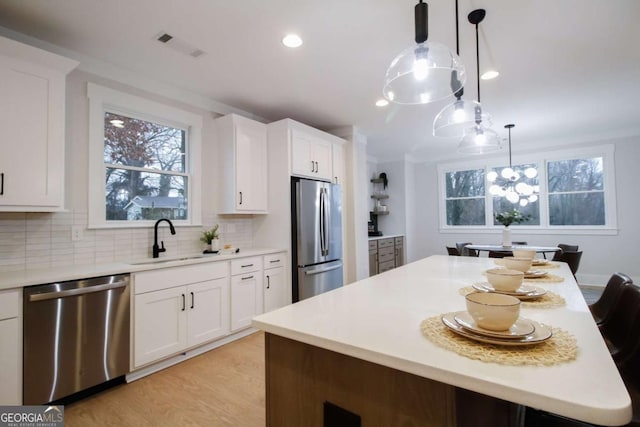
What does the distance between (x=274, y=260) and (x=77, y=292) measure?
1.91 meters

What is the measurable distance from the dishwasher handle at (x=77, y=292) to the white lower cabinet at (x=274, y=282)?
151cm

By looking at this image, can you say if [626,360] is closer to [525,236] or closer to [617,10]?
[617,10]

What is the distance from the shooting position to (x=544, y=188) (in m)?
5.86

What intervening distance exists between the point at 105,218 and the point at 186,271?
893 millimetres

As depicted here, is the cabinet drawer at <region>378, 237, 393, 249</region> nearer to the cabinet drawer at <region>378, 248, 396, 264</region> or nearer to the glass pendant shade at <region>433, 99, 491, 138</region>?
the cabinet drawer at <region>378, 248, 396, 264</region>

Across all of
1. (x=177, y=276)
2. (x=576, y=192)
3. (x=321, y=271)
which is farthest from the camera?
(x=576, y=192)

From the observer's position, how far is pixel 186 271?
2717mm

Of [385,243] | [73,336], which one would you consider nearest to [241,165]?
[73,336]

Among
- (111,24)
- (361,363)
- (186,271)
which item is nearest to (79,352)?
(186,271)

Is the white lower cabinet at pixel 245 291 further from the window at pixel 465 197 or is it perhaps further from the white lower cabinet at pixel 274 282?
the window at pixel 465 197

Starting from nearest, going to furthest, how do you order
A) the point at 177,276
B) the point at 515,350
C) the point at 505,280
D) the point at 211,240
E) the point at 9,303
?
the point at 515,350, the point at 505,280, the point at 9,303, the point at 177,276, the point at 211,240

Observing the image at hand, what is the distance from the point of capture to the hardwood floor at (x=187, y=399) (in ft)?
6.29

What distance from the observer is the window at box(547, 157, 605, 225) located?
17.9 feet

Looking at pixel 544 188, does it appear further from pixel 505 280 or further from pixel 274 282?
pixel 505 280
